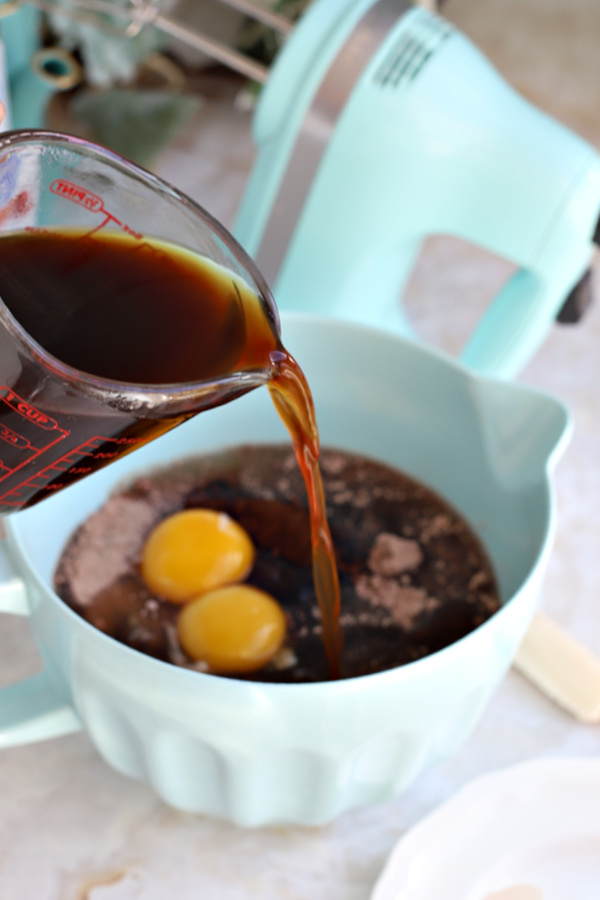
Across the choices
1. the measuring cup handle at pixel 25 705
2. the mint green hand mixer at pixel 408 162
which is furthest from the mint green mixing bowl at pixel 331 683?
the mint green hand mixer at pixel 408 162

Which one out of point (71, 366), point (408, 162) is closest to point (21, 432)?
point (71, 366)

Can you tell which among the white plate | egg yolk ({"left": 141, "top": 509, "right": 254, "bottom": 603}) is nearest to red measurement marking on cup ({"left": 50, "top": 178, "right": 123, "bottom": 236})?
egg yolk ({"left": 141, "top": 509, "right": 254, "bottom": 603})

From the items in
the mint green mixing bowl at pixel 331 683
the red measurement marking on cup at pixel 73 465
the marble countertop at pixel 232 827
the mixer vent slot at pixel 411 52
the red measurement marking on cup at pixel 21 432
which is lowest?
the marble countertop at pixel 232 827

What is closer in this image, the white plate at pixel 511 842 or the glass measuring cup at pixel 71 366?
the glass measuring cup at pixel 71 366

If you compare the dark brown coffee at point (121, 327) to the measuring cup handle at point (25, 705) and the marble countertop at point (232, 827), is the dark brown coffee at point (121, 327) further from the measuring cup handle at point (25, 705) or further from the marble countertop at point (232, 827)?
the marble countertop at point (232, 827)

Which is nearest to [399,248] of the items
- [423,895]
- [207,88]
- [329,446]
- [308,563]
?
[329,446]

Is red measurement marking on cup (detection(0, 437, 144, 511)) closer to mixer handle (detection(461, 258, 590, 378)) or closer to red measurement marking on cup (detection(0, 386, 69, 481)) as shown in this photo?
red measurement marking on cup (detection(0, 386, 69, 481))

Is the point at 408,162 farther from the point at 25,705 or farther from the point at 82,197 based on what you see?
the point at 25,705
